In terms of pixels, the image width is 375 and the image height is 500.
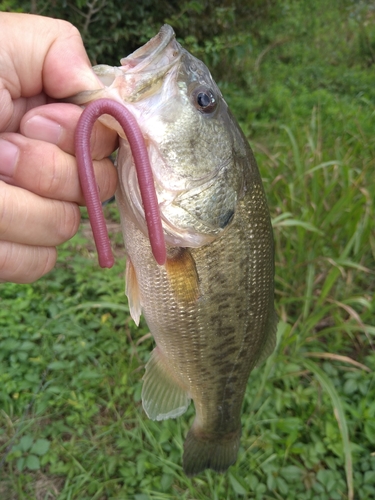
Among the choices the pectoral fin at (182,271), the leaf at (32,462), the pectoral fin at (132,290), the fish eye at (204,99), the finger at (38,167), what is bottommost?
the leaf at (32,462)

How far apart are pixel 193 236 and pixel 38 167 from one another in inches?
18.2

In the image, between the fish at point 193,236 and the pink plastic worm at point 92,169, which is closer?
the pink plastic worm at point 92,169

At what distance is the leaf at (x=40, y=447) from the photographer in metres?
1.97

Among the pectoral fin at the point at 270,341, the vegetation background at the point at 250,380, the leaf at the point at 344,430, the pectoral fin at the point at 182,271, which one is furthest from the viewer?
the vegetation background at the point at 250,380

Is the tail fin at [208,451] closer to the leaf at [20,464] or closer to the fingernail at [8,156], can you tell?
the leaf at [20,464]

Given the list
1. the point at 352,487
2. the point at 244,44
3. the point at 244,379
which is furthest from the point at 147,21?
the point at 352,487

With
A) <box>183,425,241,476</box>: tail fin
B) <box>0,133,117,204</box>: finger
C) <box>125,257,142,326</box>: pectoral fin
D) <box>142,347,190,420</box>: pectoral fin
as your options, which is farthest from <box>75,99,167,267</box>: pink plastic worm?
<box>183,425,241,476</box>: tail fin

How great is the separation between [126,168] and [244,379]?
953 mm

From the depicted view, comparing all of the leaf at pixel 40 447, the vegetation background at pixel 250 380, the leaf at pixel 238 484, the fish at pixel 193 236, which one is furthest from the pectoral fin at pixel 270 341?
the leaf at pixel 40 447

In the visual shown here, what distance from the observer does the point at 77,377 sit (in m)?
2.20

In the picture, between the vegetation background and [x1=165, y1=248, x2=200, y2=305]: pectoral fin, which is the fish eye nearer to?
[x1=165, y1=248, x2=200, y2=305]: pectoral fin

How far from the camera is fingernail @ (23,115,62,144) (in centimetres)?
96

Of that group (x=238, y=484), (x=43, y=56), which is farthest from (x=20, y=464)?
(x=43, y=56)

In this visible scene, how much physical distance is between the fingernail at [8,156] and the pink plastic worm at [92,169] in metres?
0.16
